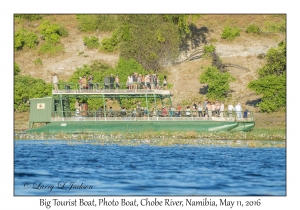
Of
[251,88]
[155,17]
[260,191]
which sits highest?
[155,17]

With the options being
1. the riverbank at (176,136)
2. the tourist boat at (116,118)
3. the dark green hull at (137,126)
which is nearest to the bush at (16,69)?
the tourist boat at (116,118)

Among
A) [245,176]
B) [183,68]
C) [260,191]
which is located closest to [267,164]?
[245,176]

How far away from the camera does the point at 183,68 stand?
79500 millimetres

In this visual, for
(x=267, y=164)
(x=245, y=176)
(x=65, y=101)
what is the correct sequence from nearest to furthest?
(x=245, y=176)
(x=267, y=164)
(x=65, y=101)

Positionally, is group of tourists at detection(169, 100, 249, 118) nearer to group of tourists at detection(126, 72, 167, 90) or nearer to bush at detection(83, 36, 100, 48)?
group of tourists at detection(126, 72, 167, 90)

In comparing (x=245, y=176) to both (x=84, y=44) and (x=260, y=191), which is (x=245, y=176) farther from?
(x=84, y=44)

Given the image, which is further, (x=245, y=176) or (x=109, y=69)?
(x=109, y=69)

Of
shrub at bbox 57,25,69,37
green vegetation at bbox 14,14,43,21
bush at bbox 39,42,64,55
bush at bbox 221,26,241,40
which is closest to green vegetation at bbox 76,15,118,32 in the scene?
shrub at bbox 57,25,69,37

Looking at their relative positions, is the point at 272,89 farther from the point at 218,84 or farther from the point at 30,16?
the point at 30,16

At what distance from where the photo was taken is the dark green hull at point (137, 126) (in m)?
56.2

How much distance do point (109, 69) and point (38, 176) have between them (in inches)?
1435

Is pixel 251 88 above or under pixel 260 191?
above

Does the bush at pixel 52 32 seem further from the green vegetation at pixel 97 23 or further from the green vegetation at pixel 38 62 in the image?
the green vegetation at pixel 38 62

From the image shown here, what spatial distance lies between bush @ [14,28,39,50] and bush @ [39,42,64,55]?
1.55 m
